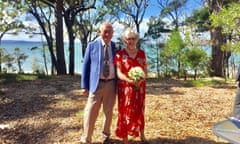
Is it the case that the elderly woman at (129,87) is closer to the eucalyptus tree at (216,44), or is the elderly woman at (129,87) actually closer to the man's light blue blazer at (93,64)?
the man's light blue blazer at (93,64)

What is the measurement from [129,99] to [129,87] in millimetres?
146

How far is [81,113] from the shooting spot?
581cm

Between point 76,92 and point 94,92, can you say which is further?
point 76,92

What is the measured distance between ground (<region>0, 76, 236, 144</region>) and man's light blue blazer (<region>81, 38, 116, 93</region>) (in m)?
0.95

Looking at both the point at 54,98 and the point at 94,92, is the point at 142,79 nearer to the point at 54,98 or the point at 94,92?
the point at 94,92

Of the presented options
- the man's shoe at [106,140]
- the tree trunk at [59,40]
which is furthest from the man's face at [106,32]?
the tree trunk at [59,40]

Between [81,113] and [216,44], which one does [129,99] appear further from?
[216,44]

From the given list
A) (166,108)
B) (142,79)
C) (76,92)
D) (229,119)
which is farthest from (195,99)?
(229,119)

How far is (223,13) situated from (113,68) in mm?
4313

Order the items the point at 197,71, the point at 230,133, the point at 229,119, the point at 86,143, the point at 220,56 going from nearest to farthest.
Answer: the point at 230,133
the point at 229,119
the point at 86,143
the point at 197,71
the point at 220,56

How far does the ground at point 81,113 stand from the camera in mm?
4645

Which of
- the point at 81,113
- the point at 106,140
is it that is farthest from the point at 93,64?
the point at 81,113

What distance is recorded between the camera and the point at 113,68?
3943 mm

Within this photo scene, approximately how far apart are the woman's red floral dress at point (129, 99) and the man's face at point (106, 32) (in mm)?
222
